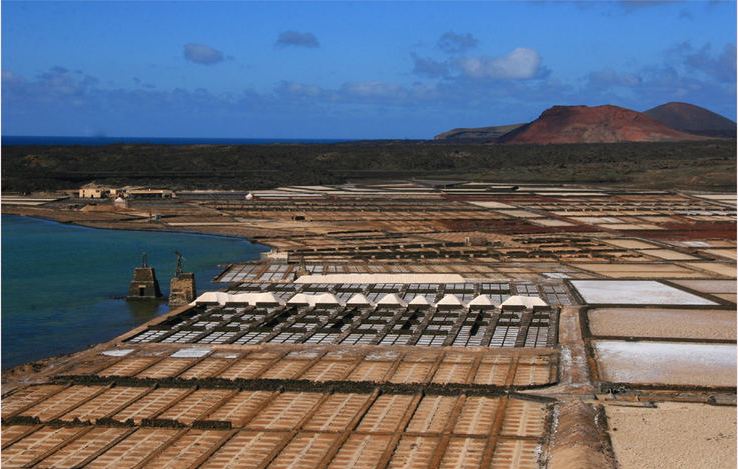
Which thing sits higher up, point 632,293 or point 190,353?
point 190,353

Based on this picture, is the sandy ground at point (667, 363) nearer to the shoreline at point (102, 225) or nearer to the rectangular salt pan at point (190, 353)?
the rectangular salt pan at point (190, 353)

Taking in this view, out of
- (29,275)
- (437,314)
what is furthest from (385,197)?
(437,314)

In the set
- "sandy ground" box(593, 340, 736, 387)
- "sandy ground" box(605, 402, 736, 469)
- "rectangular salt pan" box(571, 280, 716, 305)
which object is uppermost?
"sandy ground" box(605, 402, 736, 469)

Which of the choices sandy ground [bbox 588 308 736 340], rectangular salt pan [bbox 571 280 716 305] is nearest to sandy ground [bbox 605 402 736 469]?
sandy ground [bbox 588 308 736 340]

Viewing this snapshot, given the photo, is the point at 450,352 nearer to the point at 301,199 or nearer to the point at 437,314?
the point at 437,314

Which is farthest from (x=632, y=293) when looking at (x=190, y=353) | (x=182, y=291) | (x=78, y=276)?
(x=78, y=276)

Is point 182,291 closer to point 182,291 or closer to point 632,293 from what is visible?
point 182,291

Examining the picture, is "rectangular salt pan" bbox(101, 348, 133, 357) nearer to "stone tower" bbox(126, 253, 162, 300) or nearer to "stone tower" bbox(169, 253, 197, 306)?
"stone tower" bbox(169, 253, 197, 306)

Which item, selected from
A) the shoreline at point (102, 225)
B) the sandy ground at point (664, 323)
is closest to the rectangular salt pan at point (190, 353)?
the sandy ground at point (664, 323)
